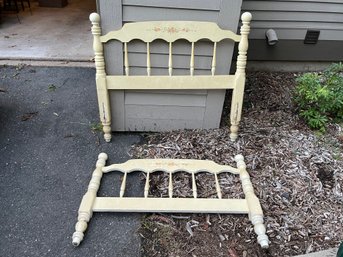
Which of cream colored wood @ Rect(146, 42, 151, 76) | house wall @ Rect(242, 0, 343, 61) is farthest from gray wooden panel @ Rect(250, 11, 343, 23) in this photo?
cream colored wood @ Rect(146, 42, 151, 76)

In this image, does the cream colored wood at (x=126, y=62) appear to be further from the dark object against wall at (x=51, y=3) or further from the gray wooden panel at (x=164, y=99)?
the dark object against wall at (x=51, y=3)

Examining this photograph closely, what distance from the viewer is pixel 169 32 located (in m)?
1.94

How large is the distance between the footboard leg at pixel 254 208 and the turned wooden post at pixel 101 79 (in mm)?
1008

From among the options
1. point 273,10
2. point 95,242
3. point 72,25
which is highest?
point 273,10

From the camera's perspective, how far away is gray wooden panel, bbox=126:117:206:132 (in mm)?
2354

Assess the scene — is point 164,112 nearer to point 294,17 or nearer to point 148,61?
point 148,61

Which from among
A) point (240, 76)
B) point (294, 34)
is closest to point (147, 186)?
point (240, 76)

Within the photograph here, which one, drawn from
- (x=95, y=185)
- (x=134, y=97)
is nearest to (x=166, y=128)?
(x=134, y=97)

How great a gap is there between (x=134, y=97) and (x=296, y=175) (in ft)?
4.21

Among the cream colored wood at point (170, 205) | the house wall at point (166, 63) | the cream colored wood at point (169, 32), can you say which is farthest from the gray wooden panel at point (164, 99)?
the cream colored wood at point (170, 205)

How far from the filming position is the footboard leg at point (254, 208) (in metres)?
1.56

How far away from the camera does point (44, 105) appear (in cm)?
265

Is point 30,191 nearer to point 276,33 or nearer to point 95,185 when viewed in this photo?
point 95,185

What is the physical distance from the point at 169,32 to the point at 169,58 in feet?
0.60
